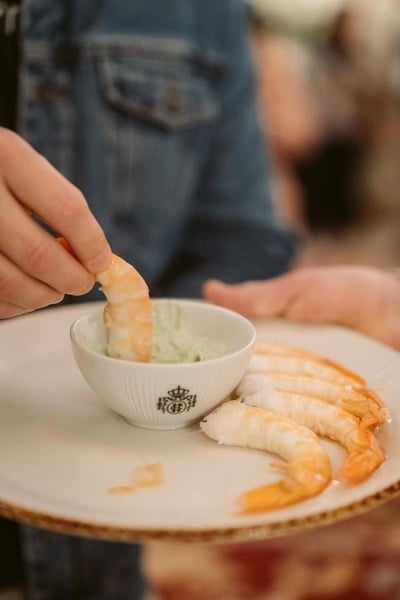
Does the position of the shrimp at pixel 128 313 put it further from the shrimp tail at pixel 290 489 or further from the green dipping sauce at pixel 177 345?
the shrimp tail at pixel 290 489

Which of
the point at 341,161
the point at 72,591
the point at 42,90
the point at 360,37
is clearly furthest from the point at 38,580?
the point at 360,37

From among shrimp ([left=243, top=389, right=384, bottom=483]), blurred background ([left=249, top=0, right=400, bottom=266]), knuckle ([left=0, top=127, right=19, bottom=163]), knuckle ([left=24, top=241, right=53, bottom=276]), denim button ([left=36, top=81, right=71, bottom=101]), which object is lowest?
blurred background ([left=249, top=0, right=400, bottom=266])

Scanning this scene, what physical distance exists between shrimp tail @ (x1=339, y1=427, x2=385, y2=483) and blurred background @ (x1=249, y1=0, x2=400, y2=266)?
158 inches

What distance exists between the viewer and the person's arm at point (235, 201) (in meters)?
1.99

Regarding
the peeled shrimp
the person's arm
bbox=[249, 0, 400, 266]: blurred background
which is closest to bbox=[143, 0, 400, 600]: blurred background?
bbox=[249, 0, 400, 266]: blurred background

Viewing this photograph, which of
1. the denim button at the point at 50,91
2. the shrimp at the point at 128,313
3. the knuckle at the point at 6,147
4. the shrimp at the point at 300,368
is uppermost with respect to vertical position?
the knuckle at the point at 6,147

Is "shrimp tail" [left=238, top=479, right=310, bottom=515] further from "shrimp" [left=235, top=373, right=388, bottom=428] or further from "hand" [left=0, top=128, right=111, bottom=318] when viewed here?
"hand" [left=0, top=128, right=111, bottom=318]

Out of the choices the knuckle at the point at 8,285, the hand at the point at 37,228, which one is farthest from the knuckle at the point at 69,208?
the knuckle at the point at 8,285

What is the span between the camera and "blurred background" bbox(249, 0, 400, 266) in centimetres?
504

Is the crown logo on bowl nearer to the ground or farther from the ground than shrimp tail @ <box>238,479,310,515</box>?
farther from the ground

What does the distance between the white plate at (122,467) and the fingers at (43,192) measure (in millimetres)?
283

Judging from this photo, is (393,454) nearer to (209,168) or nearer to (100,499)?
(100,499)

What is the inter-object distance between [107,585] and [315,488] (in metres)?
1.06

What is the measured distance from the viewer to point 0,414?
1059 mm
